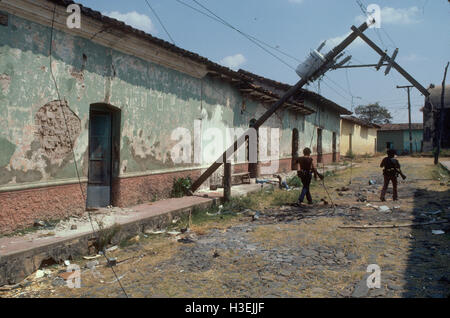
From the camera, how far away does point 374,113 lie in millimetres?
61688

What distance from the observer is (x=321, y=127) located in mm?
22141

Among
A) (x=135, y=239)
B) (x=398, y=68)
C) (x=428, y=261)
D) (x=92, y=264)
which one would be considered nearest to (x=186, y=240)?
(x=135, y=239)

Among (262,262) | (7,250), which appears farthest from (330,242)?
(7,250)

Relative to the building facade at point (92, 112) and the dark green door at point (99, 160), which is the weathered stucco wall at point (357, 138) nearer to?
the building facade at point (92, 112)

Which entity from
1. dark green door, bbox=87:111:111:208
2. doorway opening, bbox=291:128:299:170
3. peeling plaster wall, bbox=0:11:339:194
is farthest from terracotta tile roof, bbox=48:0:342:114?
dark green door, bbox=87:111:111:208

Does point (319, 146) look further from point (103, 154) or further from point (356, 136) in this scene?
point (103, 154)

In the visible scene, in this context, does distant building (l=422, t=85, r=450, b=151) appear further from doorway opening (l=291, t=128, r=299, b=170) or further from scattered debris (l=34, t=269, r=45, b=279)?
scattered debris (l=34, t=269, r=45, b=279)

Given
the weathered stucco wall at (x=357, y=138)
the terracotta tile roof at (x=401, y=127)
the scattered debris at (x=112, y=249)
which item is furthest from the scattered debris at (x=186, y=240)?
the terracotta tile roof at (x=401, y=127)

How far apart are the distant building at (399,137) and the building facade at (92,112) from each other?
4145 centimetres

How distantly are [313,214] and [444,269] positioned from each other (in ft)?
12.1

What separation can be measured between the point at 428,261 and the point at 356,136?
105 ft

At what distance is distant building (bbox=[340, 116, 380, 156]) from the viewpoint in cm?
3078

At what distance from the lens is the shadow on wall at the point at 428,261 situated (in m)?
3.74

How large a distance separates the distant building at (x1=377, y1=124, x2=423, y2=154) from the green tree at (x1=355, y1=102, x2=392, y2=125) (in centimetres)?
1404
